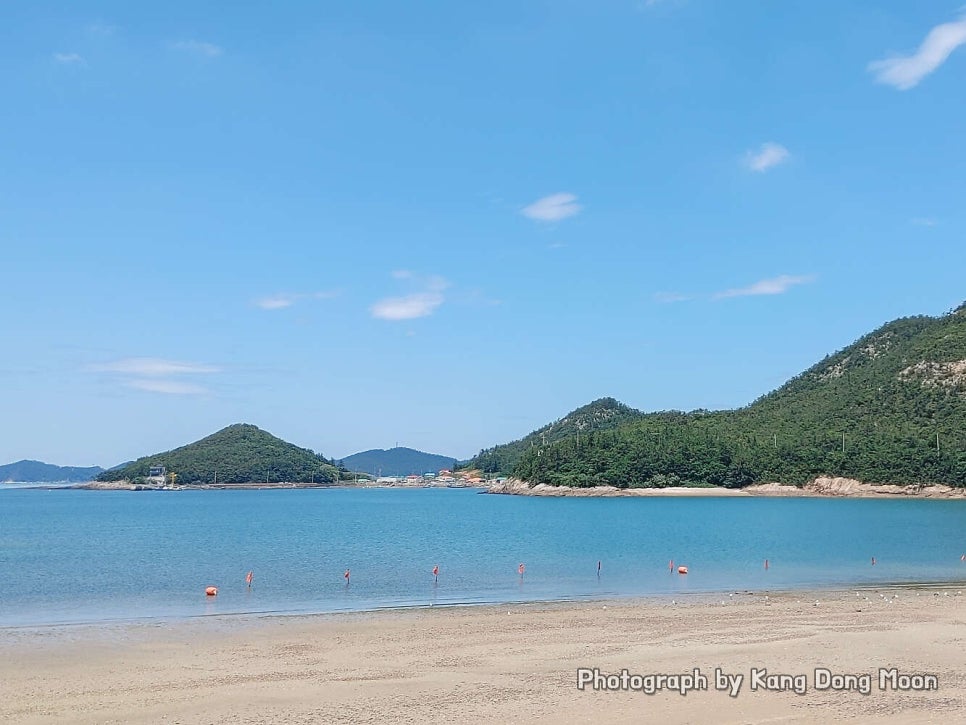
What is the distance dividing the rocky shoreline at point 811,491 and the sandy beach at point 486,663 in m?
139

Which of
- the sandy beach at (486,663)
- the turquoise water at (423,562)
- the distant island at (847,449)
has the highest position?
the distant island at (847,449)

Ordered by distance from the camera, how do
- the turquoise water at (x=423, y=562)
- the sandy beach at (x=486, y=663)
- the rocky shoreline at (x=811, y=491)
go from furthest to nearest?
the rocky shoreline at (x=811, y=491) → the turquoise water at (x=423, y=562) → the sandy beach at (x=486, y=663)

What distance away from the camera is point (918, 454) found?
6334 inches

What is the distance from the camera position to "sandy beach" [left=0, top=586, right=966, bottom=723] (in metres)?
17.0

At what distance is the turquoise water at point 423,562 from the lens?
36969mm

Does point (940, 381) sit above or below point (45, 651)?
above

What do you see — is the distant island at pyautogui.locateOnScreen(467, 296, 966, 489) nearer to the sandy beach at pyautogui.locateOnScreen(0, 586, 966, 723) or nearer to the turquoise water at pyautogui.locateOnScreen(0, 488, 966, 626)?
the turquoise water at pyautogui.locateOnScreen(0, 488, 966, 626)

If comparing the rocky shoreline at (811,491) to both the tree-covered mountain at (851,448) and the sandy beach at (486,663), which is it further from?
the sandy beach at (486,663)

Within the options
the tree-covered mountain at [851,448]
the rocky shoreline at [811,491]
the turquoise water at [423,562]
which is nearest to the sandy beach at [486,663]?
the turquoise water at [423,562]

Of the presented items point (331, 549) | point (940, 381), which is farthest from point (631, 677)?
point (940, 381)

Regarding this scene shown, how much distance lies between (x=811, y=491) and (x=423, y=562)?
13811 centimetres

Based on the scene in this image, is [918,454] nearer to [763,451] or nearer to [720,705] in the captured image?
[763,451]

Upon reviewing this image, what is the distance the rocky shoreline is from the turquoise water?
69.4 meters

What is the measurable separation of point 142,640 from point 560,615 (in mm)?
14003
